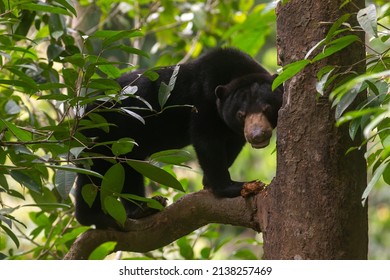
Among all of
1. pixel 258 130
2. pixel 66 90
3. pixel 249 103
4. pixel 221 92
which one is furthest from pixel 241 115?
pixel 66 90

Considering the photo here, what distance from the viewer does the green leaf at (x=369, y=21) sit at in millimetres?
1755

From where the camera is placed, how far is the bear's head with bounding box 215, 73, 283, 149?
3414mm

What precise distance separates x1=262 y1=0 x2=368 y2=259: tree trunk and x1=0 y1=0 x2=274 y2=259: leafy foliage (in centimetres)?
40

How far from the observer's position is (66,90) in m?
4.11

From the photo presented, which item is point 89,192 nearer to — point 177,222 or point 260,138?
point 177,222

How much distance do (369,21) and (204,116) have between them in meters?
1.96

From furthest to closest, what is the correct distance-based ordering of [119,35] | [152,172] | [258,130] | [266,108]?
[266,108], [258,130], [152,172], [119,35]

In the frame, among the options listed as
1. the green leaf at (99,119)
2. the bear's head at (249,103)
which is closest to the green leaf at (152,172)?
the green leaf at (99,119)

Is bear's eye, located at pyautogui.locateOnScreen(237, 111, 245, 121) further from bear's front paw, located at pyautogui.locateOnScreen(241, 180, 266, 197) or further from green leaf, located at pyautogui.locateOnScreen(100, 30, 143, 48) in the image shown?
green leaf, located at pyautogui.locateOnScreen(100, 30, 143, 48)

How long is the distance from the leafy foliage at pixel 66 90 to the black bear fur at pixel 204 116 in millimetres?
202

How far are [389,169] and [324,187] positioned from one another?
516 millimetres
